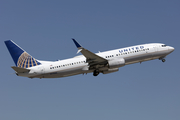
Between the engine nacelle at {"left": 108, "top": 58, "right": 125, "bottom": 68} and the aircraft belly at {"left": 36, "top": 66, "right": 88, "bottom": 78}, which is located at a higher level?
the engine nacelle at {"left": 108, "top": 58, "right": 125, "bottom": 68}

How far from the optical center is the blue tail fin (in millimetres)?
51969

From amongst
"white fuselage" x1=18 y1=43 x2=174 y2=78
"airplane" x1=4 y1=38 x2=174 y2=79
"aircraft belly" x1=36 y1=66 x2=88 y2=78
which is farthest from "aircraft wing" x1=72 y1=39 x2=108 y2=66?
"aircraft belly" x1=36 y1=66 x2=88 y2=78

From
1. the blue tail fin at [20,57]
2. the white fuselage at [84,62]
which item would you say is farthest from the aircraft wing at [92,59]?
the blue tail fin at [20,57]

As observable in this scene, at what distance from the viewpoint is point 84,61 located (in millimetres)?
50812

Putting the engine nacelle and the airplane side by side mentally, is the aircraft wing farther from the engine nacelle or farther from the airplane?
the engine nacelle

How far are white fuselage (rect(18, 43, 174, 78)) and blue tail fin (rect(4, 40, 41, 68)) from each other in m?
1.75

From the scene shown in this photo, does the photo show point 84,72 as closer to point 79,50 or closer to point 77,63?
point 77,63

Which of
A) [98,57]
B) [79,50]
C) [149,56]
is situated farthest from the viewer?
[149,56]

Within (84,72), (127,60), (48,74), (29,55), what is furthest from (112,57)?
(29,55)

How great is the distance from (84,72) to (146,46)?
14.8 m

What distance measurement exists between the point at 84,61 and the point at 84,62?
219 mm

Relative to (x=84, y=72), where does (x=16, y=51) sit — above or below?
above

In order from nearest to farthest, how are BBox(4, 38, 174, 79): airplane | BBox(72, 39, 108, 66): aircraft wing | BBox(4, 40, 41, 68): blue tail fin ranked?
BBox(72, 39, 108, 66): aircraft wing
BBox(4, 38, 174, 79): airplane
BBox(4, 40, 41, 68): blue tail fin

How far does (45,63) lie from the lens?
168ft
